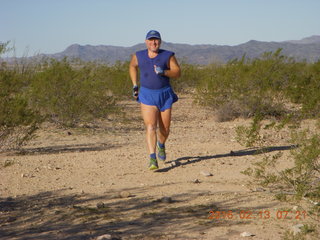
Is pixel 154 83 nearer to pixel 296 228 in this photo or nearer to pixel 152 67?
pixel 152 67

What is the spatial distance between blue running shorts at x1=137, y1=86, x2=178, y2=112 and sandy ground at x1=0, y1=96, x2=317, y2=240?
2.89 ft

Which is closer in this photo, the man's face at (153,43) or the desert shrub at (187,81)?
the man's face at (153,43)

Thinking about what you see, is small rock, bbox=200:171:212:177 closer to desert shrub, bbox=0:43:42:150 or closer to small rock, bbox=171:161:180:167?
small rock, bbox=171:161:180:167

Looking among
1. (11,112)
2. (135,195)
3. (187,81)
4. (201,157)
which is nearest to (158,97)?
(201,157)

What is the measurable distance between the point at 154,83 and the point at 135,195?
1.84 m

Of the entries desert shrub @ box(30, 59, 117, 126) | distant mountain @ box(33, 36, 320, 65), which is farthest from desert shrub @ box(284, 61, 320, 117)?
distant mountain @ box(33, 36, 320, 65)

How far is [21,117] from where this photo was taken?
29.5 ft

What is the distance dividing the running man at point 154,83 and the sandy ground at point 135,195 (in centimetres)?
58

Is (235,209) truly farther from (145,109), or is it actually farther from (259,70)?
(259,70)

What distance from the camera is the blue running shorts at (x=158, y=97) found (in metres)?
7.17

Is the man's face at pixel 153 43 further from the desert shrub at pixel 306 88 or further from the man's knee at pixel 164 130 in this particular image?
→ the desert shrub at pixel 306 88

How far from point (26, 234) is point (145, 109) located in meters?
2.98
